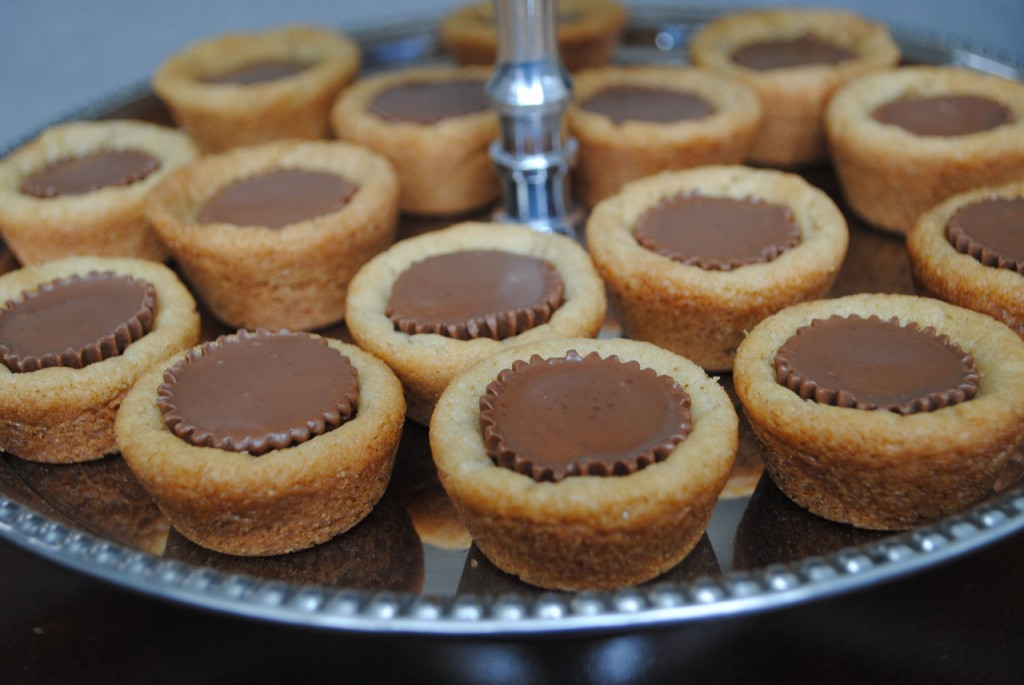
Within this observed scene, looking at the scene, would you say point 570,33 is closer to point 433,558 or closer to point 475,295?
point 475,295

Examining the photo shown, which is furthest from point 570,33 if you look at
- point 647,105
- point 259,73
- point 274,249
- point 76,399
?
point 76,399

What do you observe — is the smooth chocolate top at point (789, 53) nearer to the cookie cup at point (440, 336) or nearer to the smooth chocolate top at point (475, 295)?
the cookie cup at point (440, 336)

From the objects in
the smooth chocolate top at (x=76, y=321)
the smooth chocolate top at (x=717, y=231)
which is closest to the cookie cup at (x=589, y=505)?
the smooth chocolate top at (x=717, y=231)

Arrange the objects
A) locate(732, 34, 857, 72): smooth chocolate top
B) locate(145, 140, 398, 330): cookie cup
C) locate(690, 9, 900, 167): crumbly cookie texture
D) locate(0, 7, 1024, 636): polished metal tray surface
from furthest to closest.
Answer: locate(732, 34, 857, 72): smooth chocolate top → locate(690, 9, 900, 167): crumbly cookie texture → locate(145, 140, 398, 330): cookie cup → locate(0, 7, 1024, 636): polished metal tray surface

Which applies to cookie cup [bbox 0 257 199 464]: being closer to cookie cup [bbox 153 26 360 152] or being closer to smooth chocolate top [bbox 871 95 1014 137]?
cookie cup [bbox 153 26 360 152]

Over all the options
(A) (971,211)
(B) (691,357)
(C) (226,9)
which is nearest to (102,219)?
(B) (691,357)

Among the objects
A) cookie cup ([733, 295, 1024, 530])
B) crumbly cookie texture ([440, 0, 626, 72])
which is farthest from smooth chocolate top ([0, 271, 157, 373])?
crumbly cookie texture ([440, 0, 626, 72])

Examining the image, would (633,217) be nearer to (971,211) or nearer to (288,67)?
(971,211)
